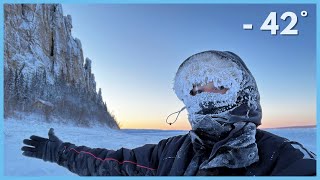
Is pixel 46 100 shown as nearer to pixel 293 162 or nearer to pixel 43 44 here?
pixel 43 44

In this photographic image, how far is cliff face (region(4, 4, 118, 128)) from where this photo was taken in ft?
23.7

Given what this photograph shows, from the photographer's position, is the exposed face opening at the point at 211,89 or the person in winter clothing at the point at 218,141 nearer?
the person in winter clothing at the point at 218,141

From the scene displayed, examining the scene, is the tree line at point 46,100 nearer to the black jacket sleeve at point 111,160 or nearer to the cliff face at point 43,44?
the cliff face at point 43,44

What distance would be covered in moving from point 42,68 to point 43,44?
100cm

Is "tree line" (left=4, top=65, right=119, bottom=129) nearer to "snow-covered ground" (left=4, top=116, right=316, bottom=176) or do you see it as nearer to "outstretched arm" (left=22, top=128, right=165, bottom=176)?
"snow-covered ground" (left=4, top=116, right=316, bottom=176)

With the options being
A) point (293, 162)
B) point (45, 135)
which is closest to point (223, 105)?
point (293, 162)

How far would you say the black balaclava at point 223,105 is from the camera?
1992mm

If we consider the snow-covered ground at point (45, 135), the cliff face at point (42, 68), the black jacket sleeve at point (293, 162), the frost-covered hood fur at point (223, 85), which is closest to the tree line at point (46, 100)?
the cliff face at point (42, 68)

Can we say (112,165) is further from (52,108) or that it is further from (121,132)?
(52,108)

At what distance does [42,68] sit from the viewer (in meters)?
10.6

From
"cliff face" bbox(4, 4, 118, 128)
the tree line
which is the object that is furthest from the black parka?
the tree line

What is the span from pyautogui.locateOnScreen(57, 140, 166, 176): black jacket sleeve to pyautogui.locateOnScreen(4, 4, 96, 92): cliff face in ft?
13.9

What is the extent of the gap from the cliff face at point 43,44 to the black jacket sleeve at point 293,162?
17.2ft

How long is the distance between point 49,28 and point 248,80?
34.2 ft
